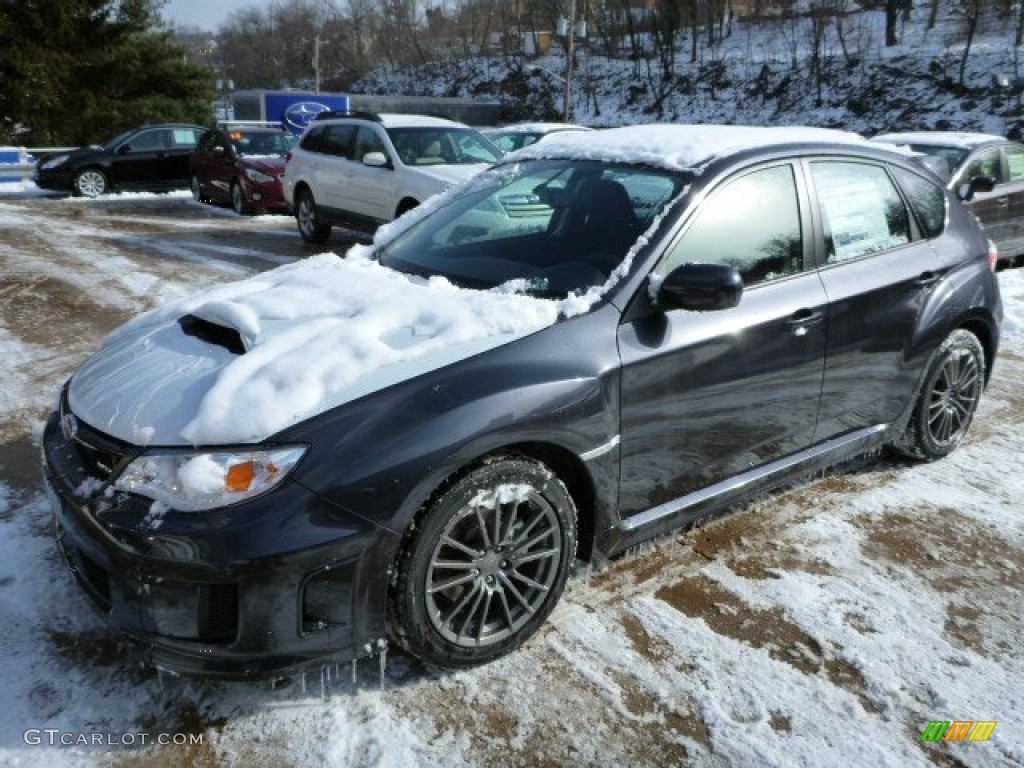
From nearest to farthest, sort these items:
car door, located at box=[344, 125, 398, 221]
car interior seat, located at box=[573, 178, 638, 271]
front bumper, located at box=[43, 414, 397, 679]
A: 1. front bumper, located at box=[43, 414, 397, 679]
2. car interior seat, located at box=[573, 178, 638, 271]
3. car door, located at box=[344, 125, 398, 221]

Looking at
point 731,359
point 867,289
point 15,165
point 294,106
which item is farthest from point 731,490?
point 294,106

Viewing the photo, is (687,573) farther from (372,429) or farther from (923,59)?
(923,59)

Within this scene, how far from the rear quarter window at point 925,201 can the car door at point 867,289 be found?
3.3 inches

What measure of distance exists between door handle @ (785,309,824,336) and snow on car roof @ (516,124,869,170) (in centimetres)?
71

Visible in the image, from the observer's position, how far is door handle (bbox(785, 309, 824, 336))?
3418mm

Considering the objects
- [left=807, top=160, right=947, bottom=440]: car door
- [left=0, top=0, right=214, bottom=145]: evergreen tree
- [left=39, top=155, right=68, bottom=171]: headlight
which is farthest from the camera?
[left=0, top=0, right=214, bottom=145]: evergreen tree

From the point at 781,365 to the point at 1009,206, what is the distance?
26.5 ft

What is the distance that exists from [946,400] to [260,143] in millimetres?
13925

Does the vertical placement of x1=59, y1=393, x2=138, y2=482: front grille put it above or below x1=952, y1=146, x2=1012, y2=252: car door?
below

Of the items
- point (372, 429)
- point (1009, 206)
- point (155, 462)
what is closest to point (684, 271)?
point (372, 429)

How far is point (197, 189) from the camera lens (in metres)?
16.3

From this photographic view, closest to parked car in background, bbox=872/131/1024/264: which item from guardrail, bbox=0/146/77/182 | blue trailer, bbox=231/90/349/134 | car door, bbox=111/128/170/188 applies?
car door, bbox=111/128/170/188

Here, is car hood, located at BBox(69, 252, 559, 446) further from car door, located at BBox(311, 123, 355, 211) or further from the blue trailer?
the blue trailer

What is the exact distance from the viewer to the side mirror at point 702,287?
9.53 ft
